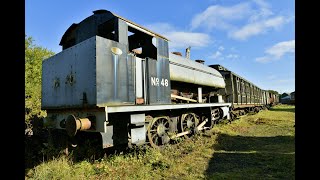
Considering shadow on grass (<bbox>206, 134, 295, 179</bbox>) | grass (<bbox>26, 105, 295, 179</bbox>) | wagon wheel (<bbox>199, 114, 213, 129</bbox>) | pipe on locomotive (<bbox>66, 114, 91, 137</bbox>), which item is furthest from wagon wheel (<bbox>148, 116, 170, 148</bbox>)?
wagon wheel (<bbox>199, 114, 213, 129</bbox>)

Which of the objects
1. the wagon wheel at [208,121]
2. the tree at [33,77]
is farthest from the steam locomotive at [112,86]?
the tree at [33,77]

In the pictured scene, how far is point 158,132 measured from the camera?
24.7 ft

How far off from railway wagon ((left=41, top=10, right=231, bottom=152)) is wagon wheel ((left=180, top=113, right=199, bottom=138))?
93 mm

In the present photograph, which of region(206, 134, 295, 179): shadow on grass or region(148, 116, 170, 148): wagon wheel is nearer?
region(206, 134, 295, 179): shadow on grass

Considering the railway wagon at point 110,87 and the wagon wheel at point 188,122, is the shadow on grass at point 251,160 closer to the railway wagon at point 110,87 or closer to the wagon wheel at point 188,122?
the wagon wheel at point 188,122

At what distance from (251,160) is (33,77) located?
18790 millimetres

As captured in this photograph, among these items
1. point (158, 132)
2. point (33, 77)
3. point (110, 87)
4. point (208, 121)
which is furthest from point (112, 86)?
point (33, 77)

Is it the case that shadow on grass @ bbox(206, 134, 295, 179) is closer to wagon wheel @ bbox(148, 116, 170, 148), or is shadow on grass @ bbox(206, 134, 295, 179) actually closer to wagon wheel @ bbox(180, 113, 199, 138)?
wagon wheel @ bbox(180, 113, 199, 138)

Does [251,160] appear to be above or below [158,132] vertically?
below

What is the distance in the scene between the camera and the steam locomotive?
18.6 feet

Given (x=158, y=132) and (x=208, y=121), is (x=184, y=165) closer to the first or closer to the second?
(x=158, y=132)

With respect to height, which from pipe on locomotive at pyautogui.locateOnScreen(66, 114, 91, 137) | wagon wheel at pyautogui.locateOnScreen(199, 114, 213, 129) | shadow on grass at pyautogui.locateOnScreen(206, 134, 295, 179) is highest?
pipe on locomotive at pyautogui.locateOnScreen(66, 114, 91, 137)

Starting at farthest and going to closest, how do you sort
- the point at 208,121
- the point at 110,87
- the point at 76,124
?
the point at 208,121 → the point at 110,87 → the point at 76,124
